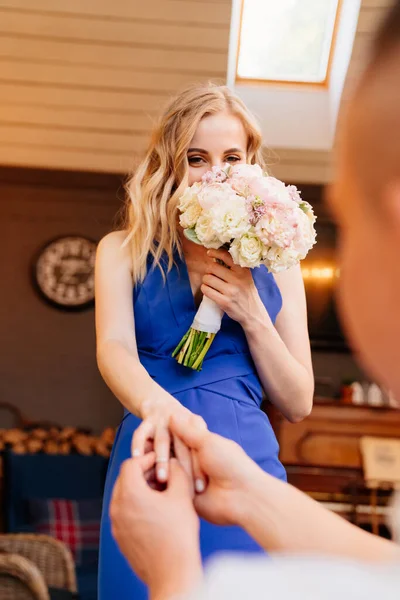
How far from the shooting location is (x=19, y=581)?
299 centimetres

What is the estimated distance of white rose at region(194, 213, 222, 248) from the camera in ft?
7.02

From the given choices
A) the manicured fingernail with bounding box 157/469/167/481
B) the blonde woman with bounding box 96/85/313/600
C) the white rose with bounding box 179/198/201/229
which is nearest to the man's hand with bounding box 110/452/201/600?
the manicured fingernail with bounding box 157/469/167/481

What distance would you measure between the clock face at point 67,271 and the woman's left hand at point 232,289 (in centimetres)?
608

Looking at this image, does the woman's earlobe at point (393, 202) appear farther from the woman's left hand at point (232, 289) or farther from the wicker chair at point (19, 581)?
the wicker chair at point (19, 581)

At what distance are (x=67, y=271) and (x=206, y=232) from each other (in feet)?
20.4

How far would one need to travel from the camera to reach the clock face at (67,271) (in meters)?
8.20

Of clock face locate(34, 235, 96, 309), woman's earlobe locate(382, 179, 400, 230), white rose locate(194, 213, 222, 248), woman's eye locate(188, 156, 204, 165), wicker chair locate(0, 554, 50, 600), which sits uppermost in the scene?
clock face locate(34, 235, 96, 309)

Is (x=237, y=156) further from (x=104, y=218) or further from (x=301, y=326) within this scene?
(x=104, y=218)

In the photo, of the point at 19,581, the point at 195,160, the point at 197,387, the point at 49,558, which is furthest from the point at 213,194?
the point at 49,558

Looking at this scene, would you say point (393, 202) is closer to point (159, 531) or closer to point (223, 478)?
point (159, 531)

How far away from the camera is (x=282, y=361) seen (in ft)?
7.02

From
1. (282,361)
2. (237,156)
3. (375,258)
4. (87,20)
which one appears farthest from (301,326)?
(87,20)

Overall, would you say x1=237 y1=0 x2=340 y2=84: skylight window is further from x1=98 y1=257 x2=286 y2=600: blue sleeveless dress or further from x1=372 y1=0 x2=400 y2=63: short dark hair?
x1=372 y1=0 x2=400 y2=63: short dark hair

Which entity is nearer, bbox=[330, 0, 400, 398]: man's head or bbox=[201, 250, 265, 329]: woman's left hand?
bbox=[330, 0, 400, 398]: man's head
